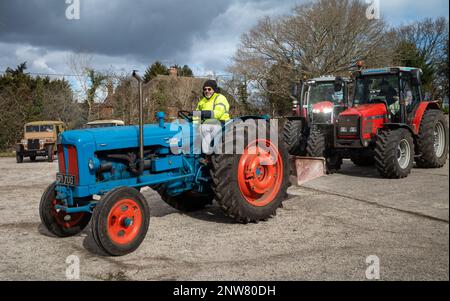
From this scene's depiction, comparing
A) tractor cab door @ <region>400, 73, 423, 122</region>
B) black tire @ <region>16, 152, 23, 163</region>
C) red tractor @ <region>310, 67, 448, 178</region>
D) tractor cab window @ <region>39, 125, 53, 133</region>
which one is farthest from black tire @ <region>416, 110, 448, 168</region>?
black tire @ <region>16, 152, 23, 163</region>

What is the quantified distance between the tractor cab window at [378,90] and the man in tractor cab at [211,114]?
5.06 m

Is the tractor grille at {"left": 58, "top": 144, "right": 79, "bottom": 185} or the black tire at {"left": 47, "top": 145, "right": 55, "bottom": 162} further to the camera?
the black tire at {"left": 47, "top": 145, "right": 55, "bottom": 162}

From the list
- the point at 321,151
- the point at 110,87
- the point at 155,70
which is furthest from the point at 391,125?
the point at 155,70

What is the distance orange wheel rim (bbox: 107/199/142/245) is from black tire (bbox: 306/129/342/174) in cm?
553

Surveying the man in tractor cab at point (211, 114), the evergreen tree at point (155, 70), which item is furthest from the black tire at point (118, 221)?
the evergreen tree at point (155, 70)

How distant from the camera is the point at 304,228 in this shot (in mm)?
5211

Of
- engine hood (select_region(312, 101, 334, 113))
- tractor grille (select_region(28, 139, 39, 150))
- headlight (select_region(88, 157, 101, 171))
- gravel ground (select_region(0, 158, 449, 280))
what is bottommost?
gravel ground (select_region(0, 158, 449, 280))

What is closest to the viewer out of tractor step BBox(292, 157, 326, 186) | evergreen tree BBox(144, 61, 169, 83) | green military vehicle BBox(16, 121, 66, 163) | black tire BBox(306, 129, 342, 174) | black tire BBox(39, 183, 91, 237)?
black tire BBox(39, 183, 91, 237)

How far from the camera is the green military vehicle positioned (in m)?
16.7

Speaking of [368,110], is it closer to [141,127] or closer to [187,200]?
[187,200]

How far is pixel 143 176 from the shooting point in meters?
5.00

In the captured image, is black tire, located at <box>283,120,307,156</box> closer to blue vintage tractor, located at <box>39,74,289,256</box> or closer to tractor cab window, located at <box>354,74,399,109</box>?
tractor cab window, located at <box>354,74,399,109</box>
